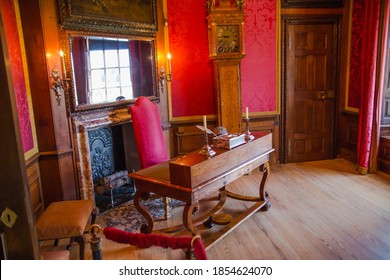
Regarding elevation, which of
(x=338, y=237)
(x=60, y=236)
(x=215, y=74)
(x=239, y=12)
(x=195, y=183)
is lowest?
(x=338, y=237)

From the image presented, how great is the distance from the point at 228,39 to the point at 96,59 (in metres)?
1.74

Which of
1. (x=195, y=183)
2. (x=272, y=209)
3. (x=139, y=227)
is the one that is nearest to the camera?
(x=195, y=183)

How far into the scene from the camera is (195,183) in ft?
7.65

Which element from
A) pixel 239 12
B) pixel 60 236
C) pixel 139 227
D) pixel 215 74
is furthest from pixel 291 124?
pixel 60 236

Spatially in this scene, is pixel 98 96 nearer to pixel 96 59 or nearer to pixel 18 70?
pixel 96 59

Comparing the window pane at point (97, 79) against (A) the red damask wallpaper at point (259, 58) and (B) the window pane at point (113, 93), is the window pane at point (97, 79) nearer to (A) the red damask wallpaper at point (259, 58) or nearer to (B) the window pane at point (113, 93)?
(B) the window pane at point (113, 93)

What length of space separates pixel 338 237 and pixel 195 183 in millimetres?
1439

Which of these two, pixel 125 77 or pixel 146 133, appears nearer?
pixel 146 133

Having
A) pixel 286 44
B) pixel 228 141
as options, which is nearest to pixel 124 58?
pixel 228 141

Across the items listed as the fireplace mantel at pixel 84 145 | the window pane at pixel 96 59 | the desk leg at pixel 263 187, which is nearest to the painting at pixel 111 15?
the window pane at pixel 96 59

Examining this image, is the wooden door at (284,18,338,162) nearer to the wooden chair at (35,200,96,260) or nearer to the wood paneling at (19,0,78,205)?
the wood paneling at (19,0,78,205)

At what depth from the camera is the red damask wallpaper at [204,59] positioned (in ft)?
14.3

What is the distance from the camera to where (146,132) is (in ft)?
10.1

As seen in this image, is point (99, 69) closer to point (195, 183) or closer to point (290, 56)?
point (195, 183)
